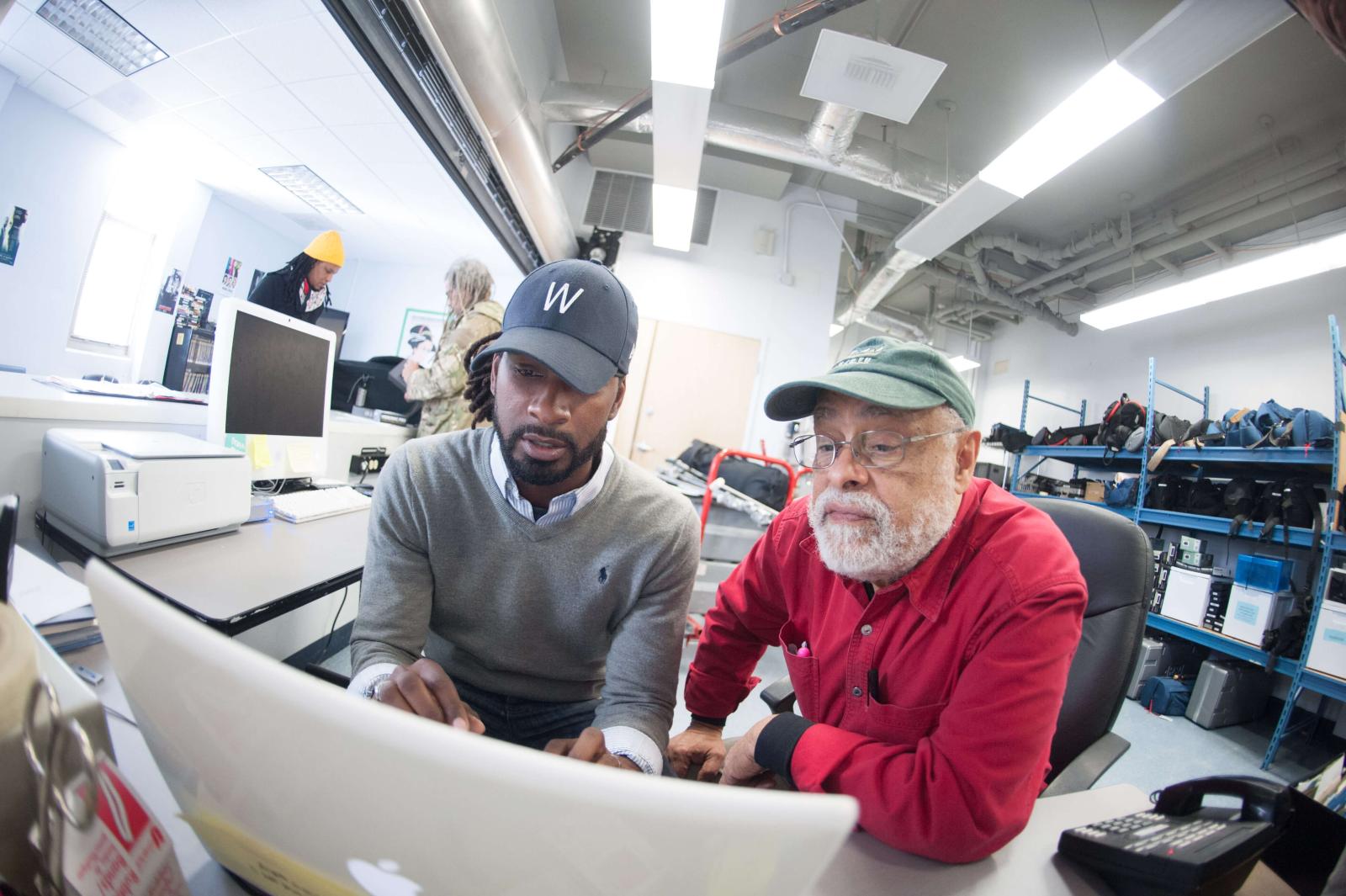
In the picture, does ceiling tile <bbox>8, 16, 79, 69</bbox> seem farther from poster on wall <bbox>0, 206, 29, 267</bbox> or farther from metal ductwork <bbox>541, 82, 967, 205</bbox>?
metal ductwork <bbox>541, 82, 967, 205</bbox>

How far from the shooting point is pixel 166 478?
1.03 m

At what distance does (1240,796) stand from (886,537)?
494 millimetres

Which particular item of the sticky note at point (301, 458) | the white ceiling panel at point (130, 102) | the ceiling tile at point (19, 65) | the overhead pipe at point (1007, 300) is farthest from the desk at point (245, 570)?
the overhead pipe at point (1007, 300)

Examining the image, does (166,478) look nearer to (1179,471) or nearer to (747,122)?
(747,122)

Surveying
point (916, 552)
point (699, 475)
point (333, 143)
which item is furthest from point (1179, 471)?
point (333, 143)

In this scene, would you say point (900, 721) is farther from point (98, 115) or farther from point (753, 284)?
point (98, 115)

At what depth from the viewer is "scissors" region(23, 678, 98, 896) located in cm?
26

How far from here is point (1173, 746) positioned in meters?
2.72

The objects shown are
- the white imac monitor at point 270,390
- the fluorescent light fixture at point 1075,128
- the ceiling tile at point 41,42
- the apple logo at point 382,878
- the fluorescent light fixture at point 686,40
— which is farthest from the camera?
the ceiling tile at point 41,42

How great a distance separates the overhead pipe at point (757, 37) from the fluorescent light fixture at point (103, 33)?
7.91 ft

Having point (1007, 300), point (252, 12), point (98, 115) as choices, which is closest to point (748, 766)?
point (252, 12)

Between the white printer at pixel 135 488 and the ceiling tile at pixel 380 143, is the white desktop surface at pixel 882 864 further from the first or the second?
the ceiling tile at pixel 380 143

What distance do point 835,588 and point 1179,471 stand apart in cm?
477

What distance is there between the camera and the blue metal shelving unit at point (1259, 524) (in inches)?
99.1
